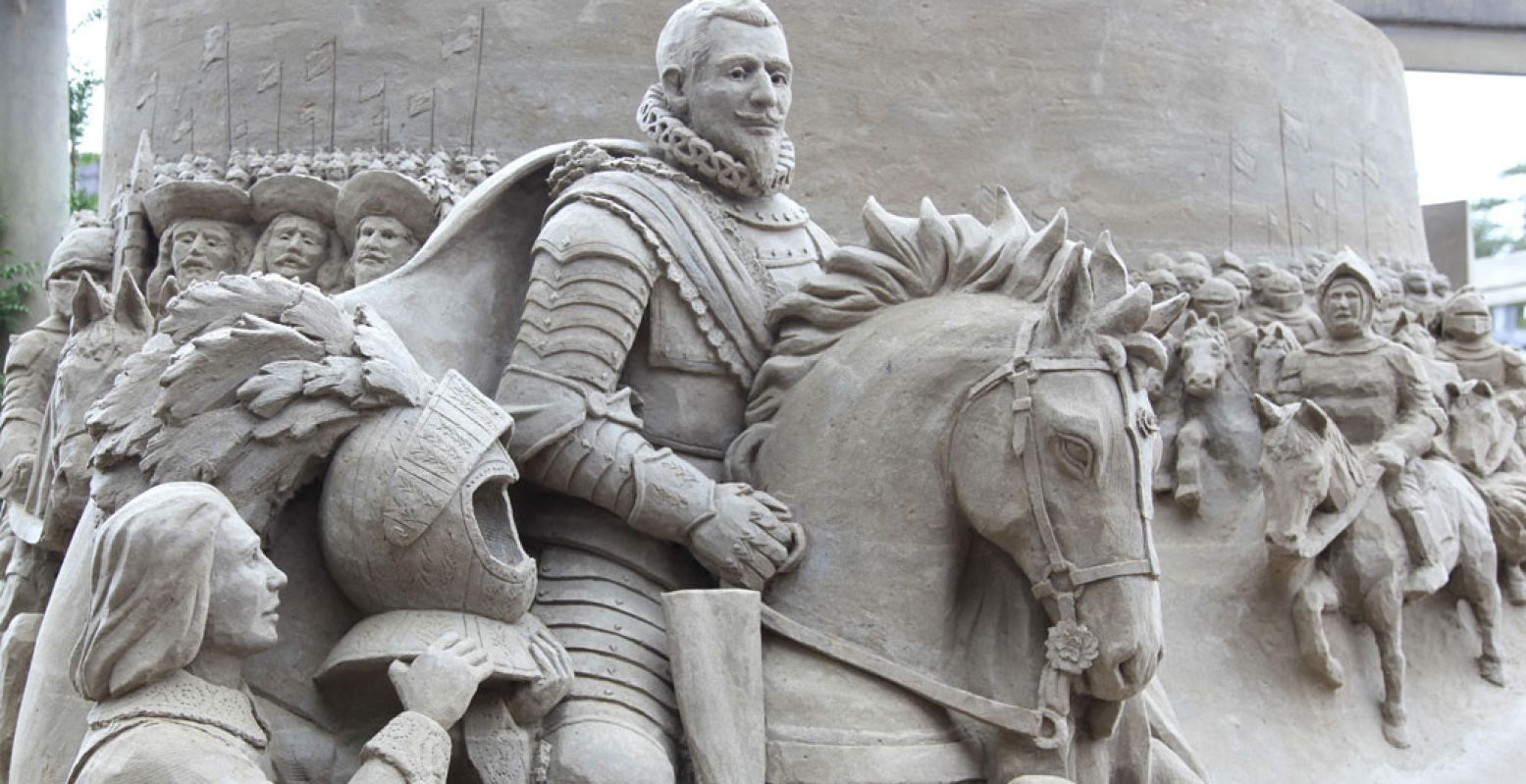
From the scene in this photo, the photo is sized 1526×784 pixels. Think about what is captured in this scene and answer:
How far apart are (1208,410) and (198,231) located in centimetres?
431

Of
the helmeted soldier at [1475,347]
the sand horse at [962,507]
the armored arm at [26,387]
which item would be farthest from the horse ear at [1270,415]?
the armored arm at [26,387]

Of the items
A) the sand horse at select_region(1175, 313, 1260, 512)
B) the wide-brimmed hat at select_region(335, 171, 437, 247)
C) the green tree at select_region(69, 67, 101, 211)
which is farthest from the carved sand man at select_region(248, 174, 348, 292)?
the green tree at select_region(69, 67, 101, 211)

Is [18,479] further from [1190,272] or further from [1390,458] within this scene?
[1390,458]

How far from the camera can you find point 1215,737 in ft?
22.1

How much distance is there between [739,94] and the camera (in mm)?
4617

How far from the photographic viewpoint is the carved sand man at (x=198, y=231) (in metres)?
7.49

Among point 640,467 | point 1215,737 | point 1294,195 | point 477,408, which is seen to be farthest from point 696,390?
point 1294,195

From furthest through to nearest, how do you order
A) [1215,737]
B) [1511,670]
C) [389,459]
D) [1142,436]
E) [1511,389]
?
1. [1511,389]
2. [1511,670]
3. [1215,737]
4. [1142,436]
5. [389,459]

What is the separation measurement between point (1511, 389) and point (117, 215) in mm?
6339

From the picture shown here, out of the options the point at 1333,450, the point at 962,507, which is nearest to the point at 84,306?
the point at 962,507

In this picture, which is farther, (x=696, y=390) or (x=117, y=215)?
(x=117, y=215)

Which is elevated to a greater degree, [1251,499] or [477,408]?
[477,408]

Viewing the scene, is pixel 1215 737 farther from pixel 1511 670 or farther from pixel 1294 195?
pixel 1294 195

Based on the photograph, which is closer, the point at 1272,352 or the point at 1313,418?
the point at 1313,418
